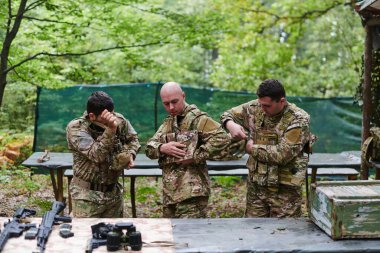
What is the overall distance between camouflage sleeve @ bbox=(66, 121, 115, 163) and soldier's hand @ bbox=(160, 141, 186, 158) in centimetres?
47

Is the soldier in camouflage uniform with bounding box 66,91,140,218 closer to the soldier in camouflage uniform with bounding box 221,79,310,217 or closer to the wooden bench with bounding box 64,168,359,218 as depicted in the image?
the soldier in camouflage uniform with bounding box 221,79,310,217

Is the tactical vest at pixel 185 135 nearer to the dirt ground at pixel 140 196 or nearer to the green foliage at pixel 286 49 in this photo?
the dirt ground at pixel 140 196

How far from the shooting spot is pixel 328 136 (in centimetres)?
1002

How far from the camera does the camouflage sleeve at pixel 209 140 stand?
438 cm

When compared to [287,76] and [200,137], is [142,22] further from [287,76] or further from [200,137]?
[287,76]

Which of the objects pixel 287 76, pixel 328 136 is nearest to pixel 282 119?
pixel 328 136

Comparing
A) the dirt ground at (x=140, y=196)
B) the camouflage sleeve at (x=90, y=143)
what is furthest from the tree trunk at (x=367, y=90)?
the camouflage sleeve at (x=90, y=143)

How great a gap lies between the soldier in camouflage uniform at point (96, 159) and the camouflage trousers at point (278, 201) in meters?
1.25

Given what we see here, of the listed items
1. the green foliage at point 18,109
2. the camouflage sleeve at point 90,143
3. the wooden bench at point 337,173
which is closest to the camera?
the camouflage sleeve at point 90,143

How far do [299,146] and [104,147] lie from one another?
5.62ft

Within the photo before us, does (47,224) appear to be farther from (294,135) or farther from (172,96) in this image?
(294,135)

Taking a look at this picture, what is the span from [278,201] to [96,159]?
5.60 feet

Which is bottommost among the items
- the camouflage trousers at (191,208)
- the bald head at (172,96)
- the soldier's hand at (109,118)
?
the camouflage trousers at (191,208)

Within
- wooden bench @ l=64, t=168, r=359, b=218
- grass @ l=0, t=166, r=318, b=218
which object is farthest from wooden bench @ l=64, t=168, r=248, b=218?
grass @ l=0, t=166, r=318, b=218
